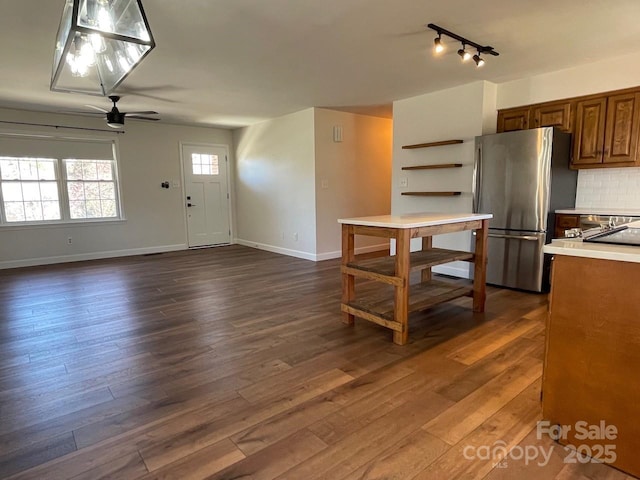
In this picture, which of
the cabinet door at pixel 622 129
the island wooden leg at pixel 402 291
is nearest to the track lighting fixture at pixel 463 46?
the cabinet door at pixel 622 129

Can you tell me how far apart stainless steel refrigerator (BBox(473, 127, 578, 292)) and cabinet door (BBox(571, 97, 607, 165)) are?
0.31 feet

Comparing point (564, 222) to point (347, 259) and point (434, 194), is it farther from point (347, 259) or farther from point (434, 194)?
point (347, 259)

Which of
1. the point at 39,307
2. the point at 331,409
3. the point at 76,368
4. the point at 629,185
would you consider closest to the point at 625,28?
the point at 629,185

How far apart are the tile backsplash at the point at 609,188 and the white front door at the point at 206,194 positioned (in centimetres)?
609

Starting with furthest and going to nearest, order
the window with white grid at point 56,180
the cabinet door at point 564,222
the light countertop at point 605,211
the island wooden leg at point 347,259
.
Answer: the window with white grid at point 56,180 < the cabinet door at point 564,222 < the light countertop at point 605,211 < the island wooden leg at point 347,259

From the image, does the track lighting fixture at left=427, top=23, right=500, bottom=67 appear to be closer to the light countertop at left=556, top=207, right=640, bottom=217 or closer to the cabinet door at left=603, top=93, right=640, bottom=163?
the cabinet door at left=603, top=93, right=640, bottom=163

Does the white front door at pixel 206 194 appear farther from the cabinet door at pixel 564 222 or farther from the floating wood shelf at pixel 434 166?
the cabinet door at pixel 564 222

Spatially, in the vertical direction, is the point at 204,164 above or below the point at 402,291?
above

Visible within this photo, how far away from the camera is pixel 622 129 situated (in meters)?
3.46

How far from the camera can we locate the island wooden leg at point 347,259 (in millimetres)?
2932

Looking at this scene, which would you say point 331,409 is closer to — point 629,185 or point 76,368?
point 76,368

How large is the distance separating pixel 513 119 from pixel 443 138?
2.60 feet

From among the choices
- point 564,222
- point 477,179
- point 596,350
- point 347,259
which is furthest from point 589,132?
point 596,350

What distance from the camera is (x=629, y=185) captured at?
367cm
